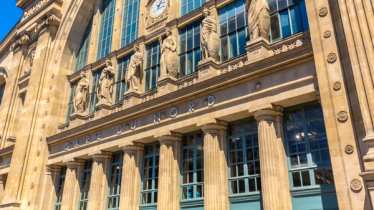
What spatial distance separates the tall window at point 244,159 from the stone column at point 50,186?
13.5 meters

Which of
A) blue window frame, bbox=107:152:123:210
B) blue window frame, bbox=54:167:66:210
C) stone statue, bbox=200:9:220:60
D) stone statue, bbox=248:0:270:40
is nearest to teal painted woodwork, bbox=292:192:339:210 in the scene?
stone statue, bbox=248:0:270:40

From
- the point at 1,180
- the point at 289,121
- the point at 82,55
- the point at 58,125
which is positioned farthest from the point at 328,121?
the point at 1,180

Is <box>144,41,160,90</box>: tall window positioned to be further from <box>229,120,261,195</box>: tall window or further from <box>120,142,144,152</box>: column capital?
<box>229,120,261,195</box>: tall window

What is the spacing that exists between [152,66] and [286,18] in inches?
329

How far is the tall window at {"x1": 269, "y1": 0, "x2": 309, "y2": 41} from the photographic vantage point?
1482 centimetres

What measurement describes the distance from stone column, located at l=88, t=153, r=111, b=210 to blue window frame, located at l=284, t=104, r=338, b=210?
10.6 m

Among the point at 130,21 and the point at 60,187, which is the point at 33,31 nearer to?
the point at 130,21

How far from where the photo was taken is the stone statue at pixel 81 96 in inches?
923

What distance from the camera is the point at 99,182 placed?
766 inches

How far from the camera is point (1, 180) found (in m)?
27.6

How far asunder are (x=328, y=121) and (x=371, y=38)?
9.03 feet

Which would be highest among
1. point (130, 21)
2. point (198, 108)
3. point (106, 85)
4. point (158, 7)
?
point (130, 21)

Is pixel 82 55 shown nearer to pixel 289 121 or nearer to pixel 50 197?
pixel 50 197

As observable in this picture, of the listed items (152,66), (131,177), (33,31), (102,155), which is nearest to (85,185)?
(102,155)
